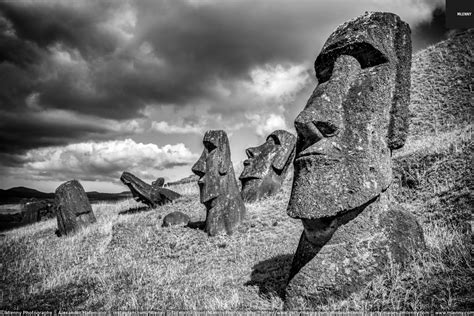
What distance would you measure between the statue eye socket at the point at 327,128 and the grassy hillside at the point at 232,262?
5.35ft

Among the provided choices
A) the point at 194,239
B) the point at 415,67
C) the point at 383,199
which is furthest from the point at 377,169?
the point at 415,67

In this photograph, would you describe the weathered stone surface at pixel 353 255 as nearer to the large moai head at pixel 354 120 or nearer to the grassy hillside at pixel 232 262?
the grassy hillside at pixel 232 262

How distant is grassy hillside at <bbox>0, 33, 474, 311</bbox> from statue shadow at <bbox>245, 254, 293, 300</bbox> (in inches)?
0.8

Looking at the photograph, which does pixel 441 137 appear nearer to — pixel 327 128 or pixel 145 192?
pixel 327 128

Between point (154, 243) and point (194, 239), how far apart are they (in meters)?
1.16

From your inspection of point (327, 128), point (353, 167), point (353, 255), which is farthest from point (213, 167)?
point (353, 255)

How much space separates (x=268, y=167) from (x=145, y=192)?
5.99 m

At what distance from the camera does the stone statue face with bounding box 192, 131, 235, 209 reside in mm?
9875

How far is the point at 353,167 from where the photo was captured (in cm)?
371

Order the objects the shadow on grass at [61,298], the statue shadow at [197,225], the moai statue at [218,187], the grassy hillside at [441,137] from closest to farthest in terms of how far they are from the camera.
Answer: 1. the shadow on grass at [61,298]
2. the grassy hillside at [441,137]
3. the moai statue at [218,187]
4. the statue shadow at [197,225]

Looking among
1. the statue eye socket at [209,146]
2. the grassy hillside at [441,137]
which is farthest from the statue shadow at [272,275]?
the statue eye socket at [209,146]

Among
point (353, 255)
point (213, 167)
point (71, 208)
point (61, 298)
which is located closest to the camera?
point (353, 255)

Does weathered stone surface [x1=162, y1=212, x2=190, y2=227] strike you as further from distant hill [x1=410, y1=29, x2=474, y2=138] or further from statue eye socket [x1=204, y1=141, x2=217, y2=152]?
distant hill [x1=410, y1=29, x2=474, y2=138]

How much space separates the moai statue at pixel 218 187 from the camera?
946cm
